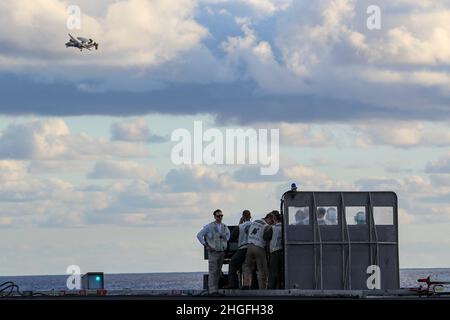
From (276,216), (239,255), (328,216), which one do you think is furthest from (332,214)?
(239,255)

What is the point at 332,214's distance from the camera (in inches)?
1033

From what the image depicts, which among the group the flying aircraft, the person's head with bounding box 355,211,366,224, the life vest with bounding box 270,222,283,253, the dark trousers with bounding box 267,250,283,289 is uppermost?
the flying aircraft

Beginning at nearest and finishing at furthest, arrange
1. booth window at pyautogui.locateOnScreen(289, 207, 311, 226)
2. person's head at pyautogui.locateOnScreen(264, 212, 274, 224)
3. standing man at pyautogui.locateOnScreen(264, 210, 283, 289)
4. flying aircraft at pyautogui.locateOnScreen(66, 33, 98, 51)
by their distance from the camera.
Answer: booth window at pyautogui.locateOnScreen(289, 207, 311, 226)
standing man at pyautogui.locateOnScreen(264, 210, 283, 289)
person's head at pyautogui.locateOnScreen(264, 212, 274, 224)
flying aircraft at pyautogui.locateOnScreen(66, 33, 98, 51)

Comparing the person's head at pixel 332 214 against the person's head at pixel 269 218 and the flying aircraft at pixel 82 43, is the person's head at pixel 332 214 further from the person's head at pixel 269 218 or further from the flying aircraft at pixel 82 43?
the flying aircraft at pixel 82 43

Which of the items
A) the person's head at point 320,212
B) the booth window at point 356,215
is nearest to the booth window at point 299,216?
the person's head at point 320,212

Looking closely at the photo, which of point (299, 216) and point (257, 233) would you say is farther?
point (257, 233)

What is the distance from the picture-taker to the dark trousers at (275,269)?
85.4 feet

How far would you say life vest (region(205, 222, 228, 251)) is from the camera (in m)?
27.1

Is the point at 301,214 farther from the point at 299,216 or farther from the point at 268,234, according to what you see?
the point at 268,234

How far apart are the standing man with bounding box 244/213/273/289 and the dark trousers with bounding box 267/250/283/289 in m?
0.16

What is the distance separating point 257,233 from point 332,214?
1.67 m

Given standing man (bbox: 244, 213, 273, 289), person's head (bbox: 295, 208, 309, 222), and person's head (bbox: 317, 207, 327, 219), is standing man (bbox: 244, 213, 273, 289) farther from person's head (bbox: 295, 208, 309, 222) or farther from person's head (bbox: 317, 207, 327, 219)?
person's head (bbox: 317, 207, 327, 219)

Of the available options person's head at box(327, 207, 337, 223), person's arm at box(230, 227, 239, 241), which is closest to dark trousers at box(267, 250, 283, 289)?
person's head at box(327, 207, 337, 223)
